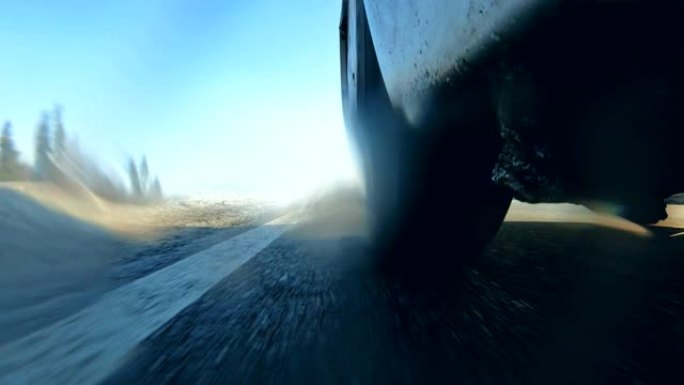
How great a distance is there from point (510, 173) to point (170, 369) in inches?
37.7

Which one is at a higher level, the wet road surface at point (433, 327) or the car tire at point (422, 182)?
the car tire at point (422, 182)

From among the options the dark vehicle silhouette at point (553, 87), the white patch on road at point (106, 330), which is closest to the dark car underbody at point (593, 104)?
the dark vehicle silhouette at point (553, 87)

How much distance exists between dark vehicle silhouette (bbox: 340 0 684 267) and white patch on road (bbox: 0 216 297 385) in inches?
43.5

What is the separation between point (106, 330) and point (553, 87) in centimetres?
149

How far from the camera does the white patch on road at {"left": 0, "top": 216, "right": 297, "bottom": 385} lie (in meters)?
1.23

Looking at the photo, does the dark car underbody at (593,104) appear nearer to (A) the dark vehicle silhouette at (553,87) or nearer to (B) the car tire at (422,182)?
(A) the dark vehicle silhouette at (553,87)

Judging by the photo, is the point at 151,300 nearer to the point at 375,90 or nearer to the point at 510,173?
the point at 375,90

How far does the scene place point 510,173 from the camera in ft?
3.65

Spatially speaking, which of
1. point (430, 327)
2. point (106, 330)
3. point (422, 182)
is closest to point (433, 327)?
point (430, 327)

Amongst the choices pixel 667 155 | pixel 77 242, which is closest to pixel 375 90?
pixel 667 155

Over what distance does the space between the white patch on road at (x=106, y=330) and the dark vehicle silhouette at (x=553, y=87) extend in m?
1.11

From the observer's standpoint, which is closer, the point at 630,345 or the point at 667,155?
the point at 667,155

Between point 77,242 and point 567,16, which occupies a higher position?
point 567,16

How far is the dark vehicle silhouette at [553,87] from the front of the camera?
808 mm
